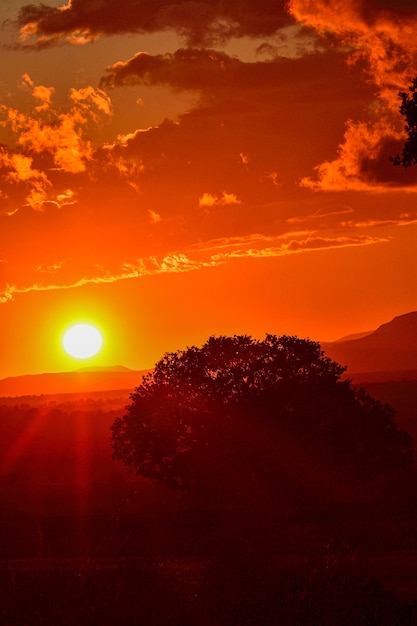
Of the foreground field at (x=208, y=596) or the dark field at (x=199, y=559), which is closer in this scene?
the foreground field at (x=208, y=596)

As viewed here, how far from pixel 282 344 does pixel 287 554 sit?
741 inches

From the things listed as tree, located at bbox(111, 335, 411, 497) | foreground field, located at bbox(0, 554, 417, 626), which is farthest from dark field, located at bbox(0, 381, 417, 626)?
tree, located at bbox(111, 335, 411, 497)

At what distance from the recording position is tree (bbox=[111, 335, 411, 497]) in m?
47.5

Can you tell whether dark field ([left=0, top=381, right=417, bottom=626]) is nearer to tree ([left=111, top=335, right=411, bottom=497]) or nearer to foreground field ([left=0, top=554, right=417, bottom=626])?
foreground field ([left=0, top=554, right=417, bottom=626])

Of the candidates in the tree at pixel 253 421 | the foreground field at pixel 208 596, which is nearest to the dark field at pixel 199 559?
the foreground field at pixel 208 596

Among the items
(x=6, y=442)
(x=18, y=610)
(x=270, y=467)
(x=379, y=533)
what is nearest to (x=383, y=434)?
(x=270, y=467)

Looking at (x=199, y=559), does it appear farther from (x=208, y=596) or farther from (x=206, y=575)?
(x=208, y=596)

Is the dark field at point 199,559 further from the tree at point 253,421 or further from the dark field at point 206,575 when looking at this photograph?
the tree at point 253,421

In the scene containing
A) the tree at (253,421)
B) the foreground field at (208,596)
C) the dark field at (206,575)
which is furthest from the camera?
the tree at (253,421)

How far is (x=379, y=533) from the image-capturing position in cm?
3916

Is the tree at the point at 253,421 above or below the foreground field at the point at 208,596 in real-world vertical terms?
above

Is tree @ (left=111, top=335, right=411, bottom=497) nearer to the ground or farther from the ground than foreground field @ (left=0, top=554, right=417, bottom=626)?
farther from the ground

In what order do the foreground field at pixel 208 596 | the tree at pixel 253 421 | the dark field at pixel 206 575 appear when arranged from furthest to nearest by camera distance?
1. the tree at pixel 253 421
2. the dark field at pixel 206 575
3. the foreground field at pixel 208 596

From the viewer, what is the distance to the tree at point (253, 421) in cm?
4747
